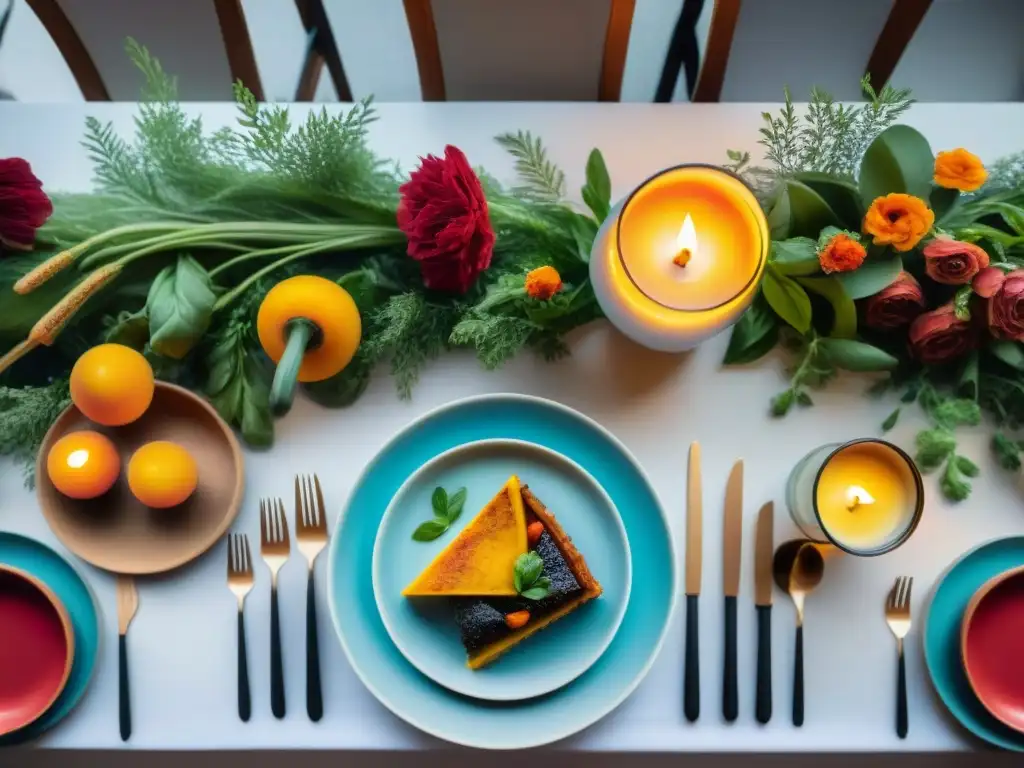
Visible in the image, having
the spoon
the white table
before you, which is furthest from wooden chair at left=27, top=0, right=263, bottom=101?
the spoon

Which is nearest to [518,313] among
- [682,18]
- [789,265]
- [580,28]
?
[789,265]

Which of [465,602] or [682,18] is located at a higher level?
[682,18]

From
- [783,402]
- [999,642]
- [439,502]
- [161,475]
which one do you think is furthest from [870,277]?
[161,475]

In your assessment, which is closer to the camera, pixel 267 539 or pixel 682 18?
pixel 267 539

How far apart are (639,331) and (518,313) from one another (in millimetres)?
131

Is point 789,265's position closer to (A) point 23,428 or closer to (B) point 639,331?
(B) point 639,331

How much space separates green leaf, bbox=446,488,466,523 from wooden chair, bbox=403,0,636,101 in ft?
1.81

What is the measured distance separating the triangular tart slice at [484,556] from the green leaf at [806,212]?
408 millimetres

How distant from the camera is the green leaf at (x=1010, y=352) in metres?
0.82

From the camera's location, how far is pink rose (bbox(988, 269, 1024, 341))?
78 cm

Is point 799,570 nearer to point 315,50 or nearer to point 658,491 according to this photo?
point 658,491

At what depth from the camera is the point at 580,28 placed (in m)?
1.00

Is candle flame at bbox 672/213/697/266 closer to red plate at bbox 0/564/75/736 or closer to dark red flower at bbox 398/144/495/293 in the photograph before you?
dark red flower at bbox 398/144/495/293

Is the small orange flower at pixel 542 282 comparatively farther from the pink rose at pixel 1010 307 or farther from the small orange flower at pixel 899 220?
the pink rose at pixel 1010 307
